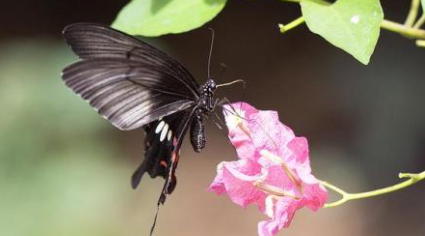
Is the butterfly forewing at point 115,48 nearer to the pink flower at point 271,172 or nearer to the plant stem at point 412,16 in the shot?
the pink flower at point 271,172

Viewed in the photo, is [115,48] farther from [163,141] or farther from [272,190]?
[272,190]

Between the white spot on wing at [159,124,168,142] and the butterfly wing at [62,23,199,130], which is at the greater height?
the butterfly wing at [62,23,199,130]

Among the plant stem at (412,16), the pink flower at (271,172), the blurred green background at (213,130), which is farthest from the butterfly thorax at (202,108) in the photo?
the blurred green background at (213,130)

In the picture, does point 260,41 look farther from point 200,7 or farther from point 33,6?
point 200,7

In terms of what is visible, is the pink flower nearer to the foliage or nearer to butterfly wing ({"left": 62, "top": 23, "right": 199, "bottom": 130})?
the foliage

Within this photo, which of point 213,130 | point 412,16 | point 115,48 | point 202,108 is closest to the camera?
point 412,16

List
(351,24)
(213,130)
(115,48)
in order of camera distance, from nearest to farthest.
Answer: (351,24) < (115,48) < (213,130)

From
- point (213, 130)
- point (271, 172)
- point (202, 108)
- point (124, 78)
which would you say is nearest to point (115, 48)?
point (124, 78)

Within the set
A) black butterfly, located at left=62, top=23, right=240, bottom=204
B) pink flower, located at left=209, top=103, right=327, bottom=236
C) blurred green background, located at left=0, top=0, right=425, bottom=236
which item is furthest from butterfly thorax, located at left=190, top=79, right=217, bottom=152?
blurred green background, located at left=0, top=0, right=425, bottom=236
